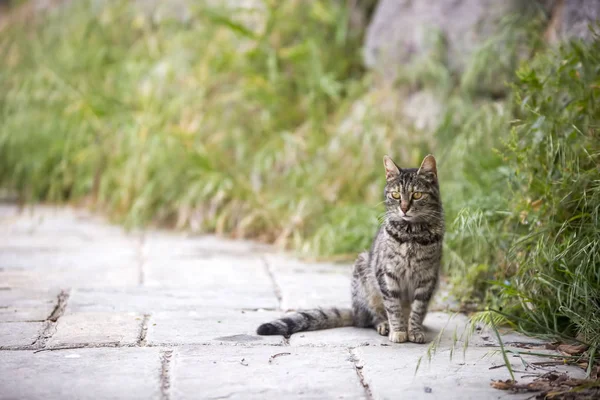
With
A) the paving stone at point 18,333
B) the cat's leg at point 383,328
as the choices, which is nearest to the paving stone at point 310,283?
the cat's leg at point 383,328

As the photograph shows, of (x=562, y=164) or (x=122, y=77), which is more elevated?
(x=122, y=77)

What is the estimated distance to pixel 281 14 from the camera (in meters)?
6.66

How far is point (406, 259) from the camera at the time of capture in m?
3.02

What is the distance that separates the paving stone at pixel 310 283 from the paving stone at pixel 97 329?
0.80 meters

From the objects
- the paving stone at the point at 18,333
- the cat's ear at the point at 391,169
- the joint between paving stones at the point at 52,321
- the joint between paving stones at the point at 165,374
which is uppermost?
the cat's ear at the point at 391,169

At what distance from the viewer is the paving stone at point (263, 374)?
2287 mm

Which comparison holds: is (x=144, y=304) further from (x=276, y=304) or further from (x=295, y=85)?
(x=295, y=85)

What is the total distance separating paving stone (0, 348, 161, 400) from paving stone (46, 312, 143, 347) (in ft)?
0.42

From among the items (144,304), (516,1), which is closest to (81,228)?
(144,304)

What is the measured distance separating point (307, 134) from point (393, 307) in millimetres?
3191

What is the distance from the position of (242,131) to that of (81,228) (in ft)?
5.28

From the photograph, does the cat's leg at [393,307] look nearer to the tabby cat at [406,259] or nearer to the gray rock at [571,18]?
the tabby cat at [406,259]

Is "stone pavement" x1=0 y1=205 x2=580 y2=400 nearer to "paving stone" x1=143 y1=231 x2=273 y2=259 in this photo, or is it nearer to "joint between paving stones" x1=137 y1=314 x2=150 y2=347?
"joint between paving stones" x1=137 y1=314 x2=150 y2=347

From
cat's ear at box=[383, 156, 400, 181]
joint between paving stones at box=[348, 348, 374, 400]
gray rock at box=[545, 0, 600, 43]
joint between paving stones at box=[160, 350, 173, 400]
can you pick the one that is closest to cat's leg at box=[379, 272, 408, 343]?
joint between paving stones at box=[348, 348, 374, 400]
